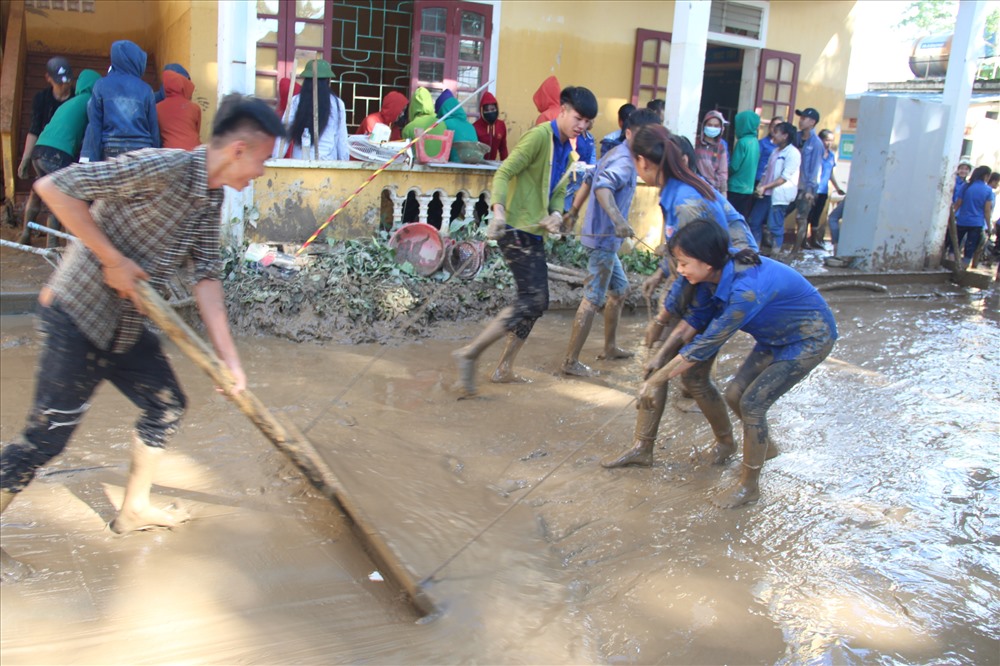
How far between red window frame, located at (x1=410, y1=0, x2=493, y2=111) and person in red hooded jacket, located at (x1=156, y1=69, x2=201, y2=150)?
2701 millimetres

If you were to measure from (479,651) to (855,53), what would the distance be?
1262 cm

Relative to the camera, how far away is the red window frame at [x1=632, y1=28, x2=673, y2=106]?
10.3m

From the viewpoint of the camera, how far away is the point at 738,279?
3.52m

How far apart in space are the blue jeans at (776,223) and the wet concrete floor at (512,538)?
5195 mm

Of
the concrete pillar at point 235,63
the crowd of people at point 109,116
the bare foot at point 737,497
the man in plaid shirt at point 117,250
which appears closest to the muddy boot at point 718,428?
the bare foot at point 737,497

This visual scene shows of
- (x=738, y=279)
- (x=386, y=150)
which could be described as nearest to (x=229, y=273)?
(x=386, y=150)

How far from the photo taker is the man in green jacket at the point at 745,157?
31.9ft

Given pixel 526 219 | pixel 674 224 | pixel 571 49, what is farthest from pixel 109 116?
pixel 571 49

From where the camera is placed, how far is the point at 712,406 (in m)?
4.11

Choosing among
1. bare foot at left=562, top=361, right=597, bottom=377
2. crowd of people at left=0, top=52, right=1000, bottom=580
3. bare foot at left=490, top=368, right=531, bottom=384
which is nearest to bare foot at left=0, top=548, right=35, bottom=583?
crowd of people at left=0, top=52, right=1000, bottom=580

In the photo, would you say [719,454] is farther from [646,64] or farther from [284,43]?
[646,64]

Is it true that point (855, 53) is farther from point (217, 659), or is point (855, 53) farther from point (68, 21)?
point (217, 659)

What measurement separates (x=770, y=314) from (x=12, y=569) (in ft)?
10.6

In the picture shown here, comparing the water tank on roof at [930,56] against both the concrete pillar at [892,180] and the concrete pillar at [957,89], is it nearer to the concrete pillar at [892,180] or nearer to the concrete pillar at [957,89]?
the concrete pillar at [957,89]
